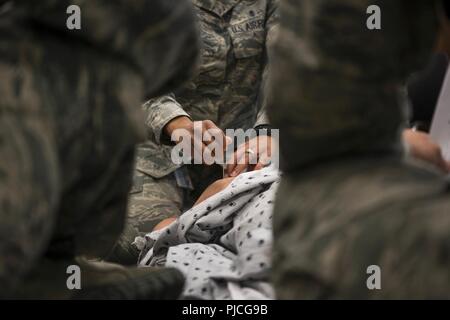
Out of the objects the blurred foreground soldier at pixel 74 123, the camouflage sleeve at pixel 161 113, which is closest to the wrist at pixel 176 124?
the camouflage sleeve at pixel 161 113

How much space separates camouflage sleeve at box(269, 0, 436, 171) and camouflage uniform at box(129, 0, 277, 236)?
1.17 m

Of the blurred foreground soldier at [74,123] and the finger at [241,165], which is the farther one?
the finger at [241,165]

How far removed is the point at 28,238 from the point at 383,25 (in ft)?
1.20

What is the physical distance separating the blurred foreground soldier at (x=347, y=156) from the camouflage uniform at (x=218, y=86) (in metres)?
1.17

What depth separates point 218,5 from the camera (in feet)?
6.81

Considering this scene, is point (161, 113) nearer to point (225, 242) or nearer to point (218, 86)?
point (218, 86)

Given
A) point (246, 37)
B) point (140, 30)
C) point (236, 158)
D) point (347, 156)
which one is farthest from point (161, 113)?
point (347, 156)

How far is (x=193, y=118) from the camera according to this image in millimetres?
2076

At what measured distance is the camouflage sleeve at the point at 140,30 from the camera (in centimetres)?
85

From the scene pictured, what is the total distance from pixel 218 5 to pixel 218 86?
0.19 metres

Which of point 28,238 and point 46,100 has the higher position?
point 46,100

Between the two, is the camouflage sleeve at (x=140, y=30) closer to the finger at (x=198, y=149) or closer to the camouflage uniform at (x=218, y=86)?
the finger at (x=198, y=149)

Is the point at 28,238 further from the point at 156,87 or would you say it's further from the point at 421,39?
the point at 421,39
